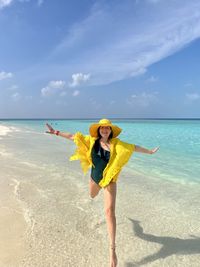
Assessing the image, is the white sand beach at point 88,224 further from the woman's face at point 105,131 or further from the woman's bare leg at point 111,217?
the woman's face at point 105,131

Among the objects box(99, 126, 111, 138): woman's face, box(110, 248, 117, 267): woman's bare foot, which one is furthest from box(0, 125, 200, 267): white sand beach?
box(99, 126, 111, 138): woman's face

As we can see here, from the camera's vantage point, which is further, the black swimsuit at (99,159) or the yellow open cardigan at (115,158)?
the black swimsuit at (99,159)

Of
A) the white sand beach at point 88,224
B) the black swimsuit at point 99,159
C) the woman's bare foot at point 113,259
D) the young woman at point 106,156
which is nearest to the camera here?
the woman's bare foot at point 113,259

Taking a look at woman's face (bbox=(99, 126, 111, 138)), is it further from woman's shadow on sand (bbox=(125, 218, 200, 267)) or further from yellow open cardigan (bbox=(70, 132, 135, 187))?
woman's shadow on sand (bbox=(125, 218, 200, 267))

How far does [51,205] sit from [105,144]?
1.98 m

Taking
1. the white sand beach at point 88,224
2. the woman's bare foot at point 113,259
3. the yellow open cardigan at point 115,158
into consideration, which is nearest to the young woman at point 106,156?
the yellow open cardigan at point 115,158

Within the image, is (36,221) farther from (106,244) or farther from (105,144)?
(105,144)

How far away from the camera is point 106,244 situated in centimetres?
397

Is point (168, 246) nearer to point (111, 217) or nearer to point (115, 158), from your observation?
point (111, 217)

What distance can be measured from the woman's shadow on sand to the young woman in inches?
22.5

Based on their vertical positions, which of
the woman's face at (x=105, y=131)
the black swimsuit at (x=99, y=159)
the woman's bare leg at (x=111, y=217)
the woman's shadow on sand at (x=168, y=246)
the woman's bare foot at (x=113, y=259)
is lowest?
the woman's shadow on sand at (x=168, y=246)

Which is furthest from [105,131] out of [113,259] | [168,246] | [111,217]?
[168,246]

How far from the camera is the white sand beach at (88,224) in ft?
11.8

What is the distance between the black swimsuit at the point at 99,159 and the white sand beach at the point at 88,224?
2.93ft
